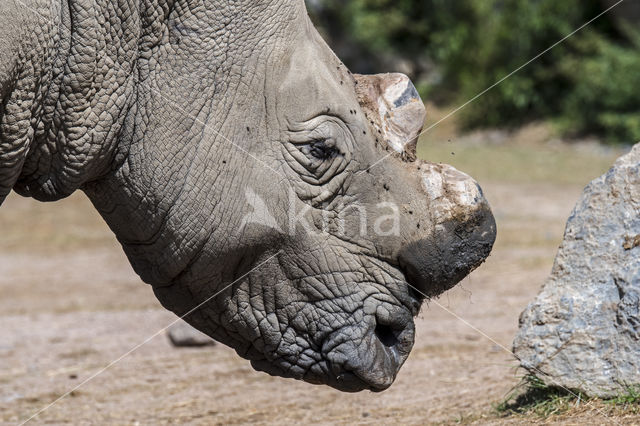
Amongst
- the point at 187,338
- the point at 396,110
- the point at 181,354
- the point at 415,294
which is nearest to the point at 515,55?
the point at 187,338

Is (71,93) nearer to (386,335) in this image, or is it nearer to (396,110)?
(396,110)

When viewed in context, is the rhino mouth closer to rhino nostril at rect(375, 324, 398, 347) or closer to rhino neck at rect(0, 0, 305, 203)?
rhino nostril at rect(375, 324, 398, 347)

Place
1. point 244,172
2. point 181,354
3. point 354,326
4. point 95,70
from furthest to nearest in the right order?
1. point 181,354
2. point 354,326
3. point 244,172
4. point 95,70

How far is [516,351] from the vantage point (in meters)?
4.79

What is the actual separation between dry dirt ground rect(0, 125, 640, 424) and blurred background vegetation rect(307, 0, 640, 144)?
7.04 m

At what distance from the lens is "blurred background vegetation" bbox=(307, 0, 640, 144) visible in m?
18.8

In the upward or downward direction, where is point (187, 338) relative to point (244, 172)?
downward

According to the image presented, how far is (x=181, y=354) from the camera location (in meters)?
7.22

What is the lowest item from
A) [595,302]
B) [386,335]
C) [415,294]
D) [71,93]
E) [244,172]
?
[595,302]

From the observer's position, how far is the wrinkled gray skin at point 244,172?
139 inches

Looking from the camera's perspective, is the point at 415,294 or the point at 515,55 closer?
the point at 415,294

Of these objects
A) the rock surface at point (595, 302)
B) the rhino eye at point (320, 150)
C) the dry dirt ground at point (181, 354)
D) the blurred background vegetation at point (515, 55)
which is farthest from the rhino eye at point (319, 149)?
the blurred background vegetation at point (515, 55)

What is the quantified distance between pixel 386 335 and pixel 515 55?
18268 millimetres

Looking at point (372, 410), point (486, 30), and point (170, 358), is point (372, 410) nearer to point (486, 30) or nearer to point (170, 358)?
point (170, 358)
